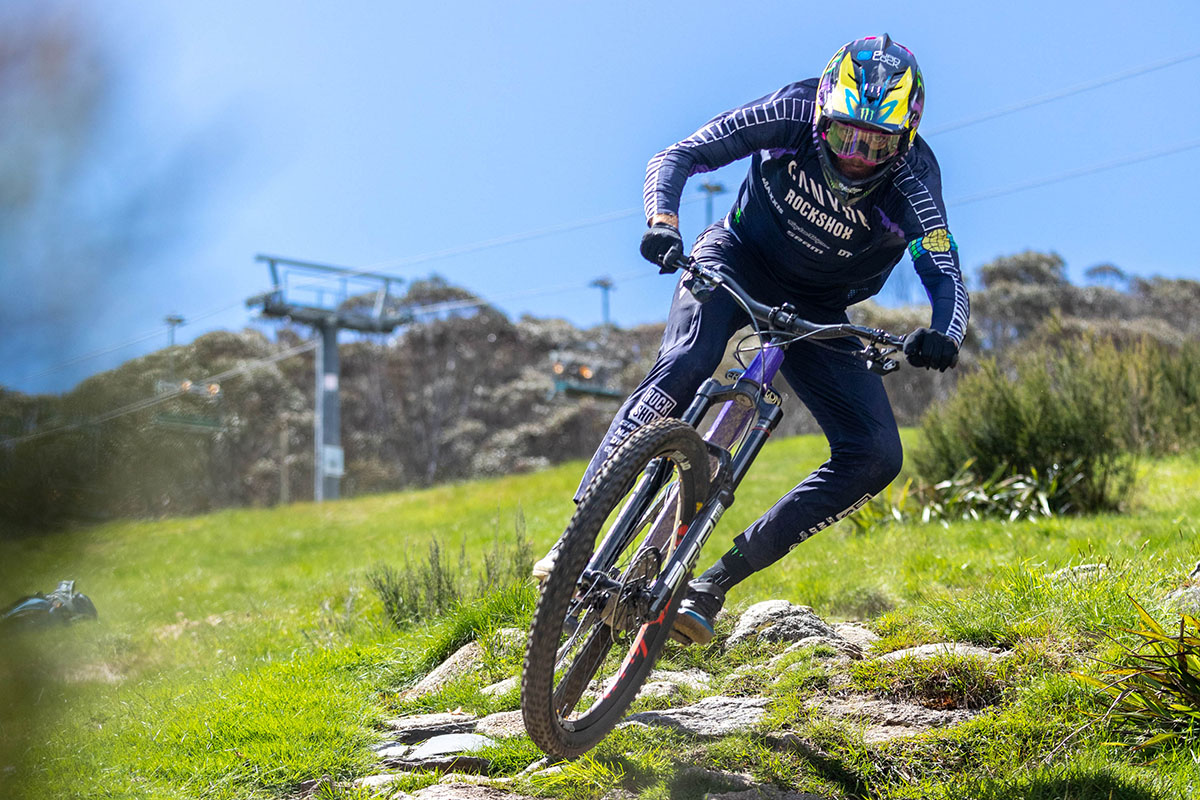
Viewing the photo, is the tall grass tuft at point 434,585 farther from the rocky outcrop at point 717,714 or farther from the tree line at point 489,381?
the tree line at point 489,381

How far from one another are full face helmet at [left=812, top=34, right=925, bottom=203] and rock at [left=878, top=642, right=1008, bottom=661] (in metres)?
1.83

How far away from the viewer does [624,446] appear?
9.74 feet

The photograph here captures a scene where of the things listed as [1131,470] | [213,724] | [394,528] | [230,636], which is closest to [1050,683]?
[213,724]

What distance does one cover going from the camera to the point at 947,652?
12.7 feet

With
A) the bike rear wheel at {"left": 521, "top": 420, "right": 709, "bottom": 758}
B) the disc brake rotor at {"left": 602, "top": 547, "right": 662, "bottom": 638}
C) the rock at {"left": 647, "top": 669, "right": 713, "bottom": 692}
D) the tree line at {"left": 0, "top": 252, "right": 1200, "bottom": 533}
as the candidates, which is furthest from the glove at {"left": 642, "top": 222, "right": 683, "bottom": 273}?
the tree line at {"left": 0, "top": 252, "right": 1200, "bottom": 533}

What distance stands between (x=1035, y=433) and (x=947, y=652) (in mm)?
6072

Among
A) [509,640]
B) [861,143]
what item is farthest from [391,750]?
[861,143]

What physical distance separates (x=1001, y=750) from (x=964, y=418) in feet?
22.5

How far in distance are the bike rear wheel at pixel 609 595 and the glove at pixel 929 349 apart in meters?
0.75

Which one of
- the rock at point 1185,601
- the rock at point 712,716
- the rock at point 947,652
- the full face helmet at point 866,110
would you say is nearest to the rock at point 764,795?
the rock at point 712,716

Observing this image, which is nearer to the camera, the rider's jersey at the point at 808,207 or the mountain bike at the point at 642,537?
the mountain bike at the point at 642,537

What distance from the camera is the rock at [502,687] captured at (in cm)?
411

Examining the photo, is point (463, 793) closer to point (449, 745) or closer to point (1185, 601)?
point (449, 745)

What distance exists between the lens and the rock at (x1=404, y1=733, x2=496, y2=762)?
356cm
